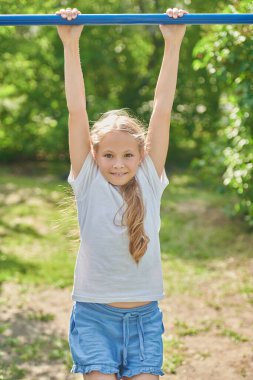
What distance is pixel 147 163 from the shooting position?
2924mm

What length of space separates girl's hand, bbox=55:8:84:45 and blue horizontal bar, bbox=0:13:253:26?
0.07 feet

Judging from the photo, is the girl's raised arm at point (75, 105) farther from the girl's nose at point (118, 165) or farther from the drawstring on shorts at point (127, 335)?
the drawstring on shorts at point (127, 335)

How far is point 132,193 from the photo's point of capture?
2807 millimetres

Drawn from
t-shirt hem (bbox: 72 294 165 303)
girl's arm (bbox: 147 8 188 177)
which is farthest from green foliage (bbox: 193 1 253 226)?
t-shirt hem (bbox: 72 294 165 303)

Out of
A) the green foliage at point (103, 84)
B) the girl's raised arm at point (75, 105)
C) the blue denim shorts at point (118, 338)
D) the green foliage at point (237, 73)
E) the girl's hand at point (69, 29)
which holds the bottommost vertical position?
the blue denim shorts at point (118, 338)

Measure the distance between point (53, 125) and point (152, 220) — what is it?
9.27 metres

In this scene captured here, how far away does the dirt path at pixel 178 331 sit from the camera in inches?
170

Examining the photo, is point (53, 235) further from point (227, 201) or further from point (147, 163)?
point (147, 163)

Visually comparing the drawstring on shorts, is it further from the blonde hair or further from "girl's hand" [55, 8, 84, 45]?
"girl's hand" [55, 8, 84, 45]

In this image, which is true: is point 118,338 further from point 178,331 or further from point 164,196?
point 164,196

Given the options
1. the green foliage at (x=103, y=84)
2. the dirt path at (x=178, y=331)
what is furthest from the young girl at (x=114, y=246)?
the green foliage at (x=103, y=84)

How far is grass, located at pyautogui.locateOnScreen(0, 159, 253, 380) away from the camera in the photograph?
4699mm

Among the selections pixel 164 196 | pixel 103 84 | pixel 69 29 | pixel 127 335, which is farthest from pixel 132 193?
pixel 103 84

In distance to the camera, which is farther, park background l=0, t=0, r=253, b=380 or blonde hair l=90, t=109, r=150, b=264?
park background l=0, t=0, r=253, b=380
